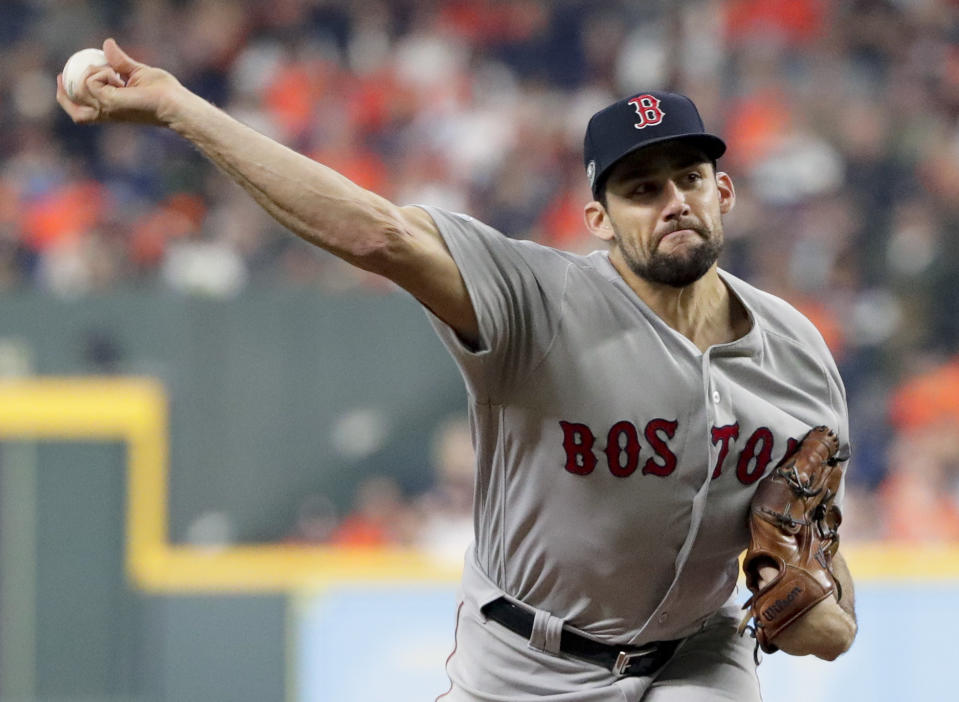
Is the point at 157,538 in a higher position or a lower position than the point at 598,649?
higher

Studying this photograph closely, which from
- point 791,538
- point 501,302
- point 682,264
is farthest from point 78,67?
point 791,538

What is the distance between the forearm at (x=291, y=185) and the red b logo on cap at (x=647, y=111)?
2.22 ft

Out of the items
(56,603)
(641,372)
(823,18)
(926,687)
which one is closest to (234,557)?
(56,603)

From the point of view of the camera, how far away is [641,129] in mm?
3039

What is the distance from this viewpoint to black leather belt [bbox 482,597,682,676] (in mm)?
3186

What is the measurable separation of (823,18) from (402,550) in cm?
538

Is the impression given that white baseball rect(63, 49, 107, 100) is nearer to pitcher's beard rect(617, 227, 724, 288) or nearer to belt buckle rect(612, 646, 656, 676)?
pitcher's beard rect(617, 227, 724, 288)

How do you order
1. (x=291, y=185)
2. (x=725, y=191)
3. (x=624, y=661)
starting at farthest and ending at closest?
(x=725, y=191) < (x=624, y=661) < (x=291, y=185)

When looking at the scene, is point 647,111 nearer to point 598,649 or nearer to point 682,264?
point 682,264

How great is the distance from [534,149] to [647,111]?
645 centimetres

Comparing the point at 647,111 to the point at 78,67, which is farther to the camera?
the point at 647,111

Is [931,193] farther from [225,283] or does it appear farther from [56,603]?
[56,603]

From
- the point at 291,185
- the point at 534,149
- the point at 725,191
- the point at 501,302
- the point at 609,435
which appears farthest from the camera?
the point at 534,149

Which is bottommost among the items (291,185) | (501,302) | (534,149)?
(501,302)
